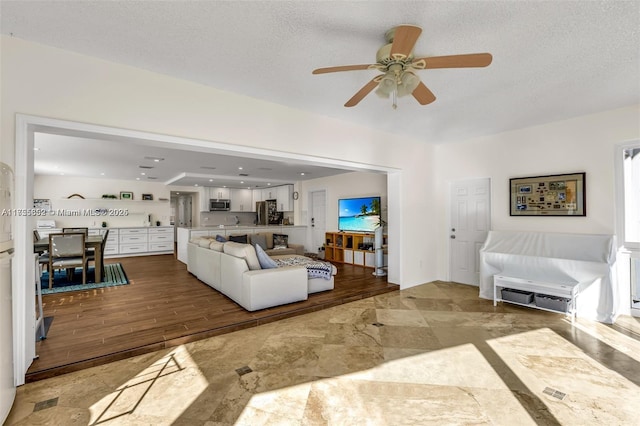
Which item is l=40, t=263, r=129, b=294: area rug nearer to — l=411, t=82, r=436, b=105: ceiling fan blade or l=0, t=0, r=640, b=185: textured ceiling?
l=0, t=0, r=640, b=185: textured ceiling

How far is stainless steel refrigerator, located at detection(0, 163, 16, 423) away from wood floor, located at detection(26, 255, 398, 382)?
1.56 ft

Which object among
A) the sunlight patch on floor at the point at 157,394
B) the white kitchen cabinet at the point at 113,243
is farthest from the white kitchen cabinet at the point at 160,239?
the sunlight patch on floor at the point at 157,394

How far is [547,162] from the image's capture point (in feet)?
13.6

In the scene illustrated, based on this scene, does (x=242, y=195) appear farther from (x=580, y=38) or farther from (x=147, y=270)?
(x=580, y=38)

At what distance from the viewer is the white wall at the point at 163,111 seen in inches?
84.7

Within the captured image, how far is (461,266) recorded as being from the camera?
17.0 feet

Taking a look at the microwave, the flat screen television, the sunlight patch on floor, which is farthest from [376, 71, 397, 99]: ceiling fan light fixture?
the microwave

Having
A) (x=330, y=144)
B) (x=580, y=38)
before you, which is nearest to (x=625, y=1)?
(x=580, y=38)

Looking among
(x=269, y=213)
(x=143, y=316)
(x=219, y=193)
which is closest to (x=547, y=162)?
(x=143, y=316)

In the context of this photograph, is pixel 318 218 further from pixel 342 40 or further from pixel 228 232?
pixel 342 40

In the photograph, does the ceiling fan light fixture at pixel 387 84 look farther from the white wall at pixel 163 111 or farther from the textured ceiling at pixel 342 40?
the white wall at pixel 163 111

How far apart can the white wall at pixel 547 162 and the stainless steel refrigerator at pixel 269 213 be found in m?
5.67

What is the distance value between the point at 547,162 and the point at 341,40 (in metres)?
3.74

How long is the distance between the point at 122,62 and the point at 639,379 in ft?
16.3
